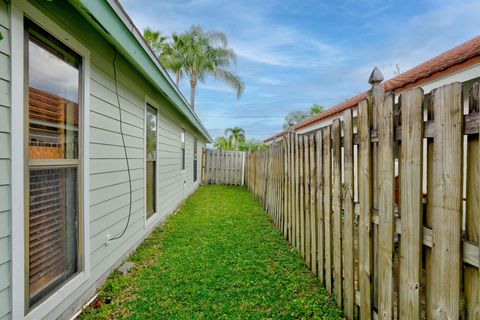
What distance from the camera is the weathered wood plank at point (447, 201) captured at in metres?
1.19

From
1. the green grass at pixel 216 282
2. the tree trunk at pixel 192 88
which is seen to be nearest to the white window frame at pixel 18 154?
the green grass at pixel 216 282

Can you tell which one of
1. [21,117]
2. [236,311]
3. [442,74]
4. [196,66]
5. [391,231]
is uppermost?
[196,66]

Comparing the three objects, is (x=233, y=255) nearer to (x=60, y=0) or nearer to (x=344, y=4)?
(x=60, y=0)

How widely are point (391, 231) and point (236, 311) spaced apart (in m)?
1.46

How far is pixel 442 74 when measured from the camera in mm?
3062

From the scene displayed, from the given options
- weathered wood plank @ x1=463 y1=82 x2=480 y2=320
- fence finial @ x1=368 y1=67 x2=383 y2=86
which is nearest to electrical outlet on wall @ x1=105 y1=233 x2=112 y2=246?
weathered wood plank @ x1=463 y1=82 x2=480 y2=320

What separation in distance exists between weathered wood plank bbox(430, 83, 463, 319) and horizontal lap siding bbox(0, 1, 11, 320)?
7.60 ft

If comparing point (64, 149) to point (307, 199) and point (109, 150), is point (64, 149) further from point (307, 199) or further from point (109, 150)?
point (307, 199)

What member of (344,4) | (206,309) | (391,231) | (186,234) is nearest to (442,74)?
(391,231)

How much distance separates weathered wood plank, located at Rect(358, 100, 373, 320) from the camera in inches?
72.2

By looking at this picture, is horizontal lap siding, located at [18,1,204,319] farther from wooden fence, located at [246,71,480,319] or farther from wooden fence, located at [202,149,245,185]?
wooden fence, located at [202,149,245,185]

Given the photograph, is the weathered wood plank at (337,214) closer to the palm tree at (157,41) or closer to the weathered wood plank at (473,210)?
the weathered wood plank at (473,210)

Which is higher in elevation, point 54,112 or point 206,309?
point 54,112

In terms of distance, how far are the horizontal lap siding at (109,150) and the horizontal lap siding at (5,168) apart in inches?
17.3
